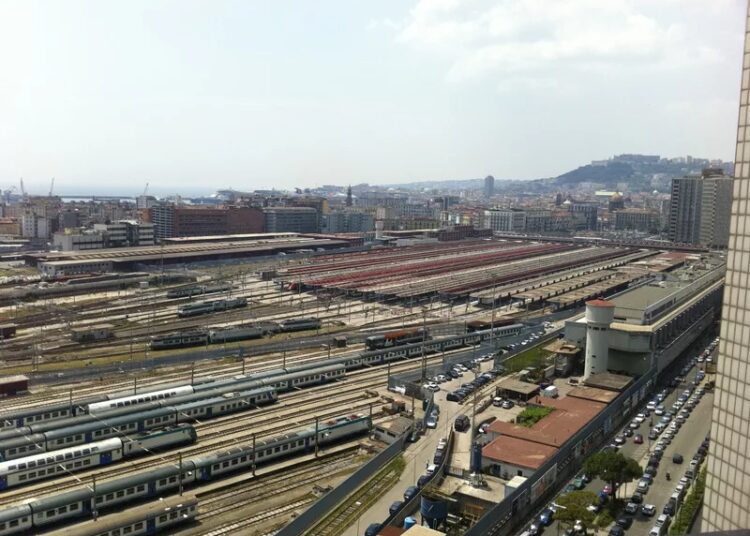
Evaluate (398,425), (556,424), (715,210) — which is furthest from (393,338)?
(715,210)

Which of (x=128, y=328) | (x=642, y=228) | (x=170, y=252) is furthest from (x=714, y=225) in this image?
(x=128, y=328)

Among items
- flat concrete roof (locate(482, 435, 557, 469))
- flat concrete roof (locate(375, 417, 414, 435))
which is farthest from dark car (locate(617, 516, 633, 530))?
flat concrete roof (locate(375, 417, 414, 435))

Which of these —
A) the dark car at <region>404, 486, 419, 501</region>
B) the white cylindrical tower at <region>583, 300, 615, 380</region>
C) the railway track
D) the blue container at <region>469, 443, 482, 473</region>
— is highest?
the white cylindrical tower at <region>583, 300, 615, 380</region>

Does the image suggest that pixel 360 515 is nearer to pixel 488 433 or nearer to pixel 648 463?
pixel 488 433

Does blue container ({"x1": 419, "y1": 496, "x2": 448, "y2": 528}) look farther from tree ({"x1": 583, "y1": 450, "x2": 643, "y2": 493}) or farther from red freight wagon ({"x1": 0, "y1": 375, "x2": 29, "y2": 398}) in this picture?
red freight wagon ({"x1": 0, "y1": 375, "x2": 29, "y2": 398})

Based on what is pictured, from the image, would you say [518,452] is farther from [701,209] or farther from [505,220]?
[505,220]
